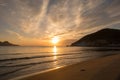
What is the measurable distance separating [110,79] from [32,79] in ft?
13.2

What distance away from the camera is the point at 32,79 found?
27.3ft

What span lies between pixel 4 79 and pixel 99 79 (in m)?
6.25

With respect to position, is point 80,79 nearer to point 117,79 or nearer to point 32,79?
point 117,79

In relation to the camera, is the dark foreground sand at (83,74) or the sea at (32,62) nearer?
the dark foreground sand at (83,74)

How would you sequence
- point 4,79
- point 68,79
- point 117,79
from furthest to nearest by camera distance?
1. point 4,79
2. point 68,79
3. point 117,79

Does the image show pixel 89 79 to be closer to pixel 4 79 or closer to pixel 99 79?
pixel 99 79

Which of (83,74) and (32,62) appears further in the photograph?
(32,62)

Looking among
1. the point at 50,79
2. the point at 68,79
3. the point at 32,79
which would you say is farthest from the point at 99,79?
the point at 32,79

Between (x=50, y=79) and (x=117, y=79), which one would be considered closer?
(x=117, y=79)

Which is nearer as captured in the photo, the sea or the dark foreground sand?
the dark foreground sand

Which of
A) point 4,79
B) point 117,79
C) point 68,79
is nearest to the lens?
point 117,79

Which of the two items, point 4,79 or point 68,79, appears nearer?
point 68,79

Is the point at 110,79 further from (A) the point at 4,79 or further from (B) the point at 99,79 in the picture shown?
(A) the point at 4,79

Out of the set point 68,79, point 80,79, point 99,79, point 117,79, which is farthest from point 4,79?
point 117,79
